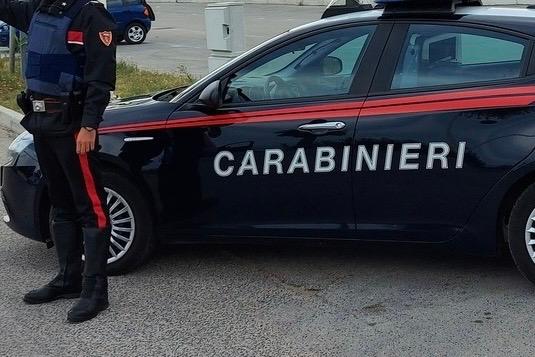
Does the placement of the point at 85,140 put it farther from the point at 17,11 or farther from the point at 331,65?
the point at 331,65

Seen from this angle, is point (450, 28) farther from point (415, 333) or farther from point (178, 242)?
point (178, 242)

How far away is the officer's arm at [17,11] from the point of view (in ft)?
14.0

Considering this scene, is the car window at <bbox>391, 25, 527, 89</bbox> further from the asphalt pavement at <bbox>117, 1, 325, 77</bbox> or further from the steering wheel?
the asphalt pavement at <bbox>117, 1, 325, 77</bbox>

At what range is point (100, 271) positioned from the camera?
4242mm

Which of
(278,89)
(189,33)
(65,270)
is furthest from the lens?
(189,33)

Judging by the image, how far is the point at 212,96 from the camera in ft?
14.6

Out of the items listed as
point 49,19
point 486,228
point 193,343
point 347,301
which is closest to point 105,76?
point 49,19

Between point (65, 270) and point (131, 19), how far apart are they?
60.3 ft

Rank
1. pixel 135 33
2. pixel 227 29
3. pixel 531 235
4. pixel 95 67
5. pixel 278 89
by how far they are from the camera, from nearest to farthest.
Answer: pixel 95 67 → pixel 531 235 → pixel 278 89 → pixel 227 29 → pixel 135 33

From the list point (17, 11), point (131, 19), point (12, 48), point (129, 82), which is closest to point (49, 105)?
point (17, 11)

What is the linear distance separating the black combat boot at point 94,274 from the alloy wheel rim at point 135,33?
18.2 metres

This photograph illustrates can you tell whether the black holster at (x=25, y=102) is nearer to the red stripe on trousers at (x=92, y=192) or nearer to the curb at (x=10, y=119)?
the red stripe on trousers at (x=92, y=192)

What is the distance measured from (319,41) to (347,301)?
1.48 m

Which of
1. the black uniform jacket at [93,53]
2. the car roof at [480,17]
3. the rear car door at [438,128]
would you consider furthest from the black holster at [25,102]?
the rear car door at [438,128]
